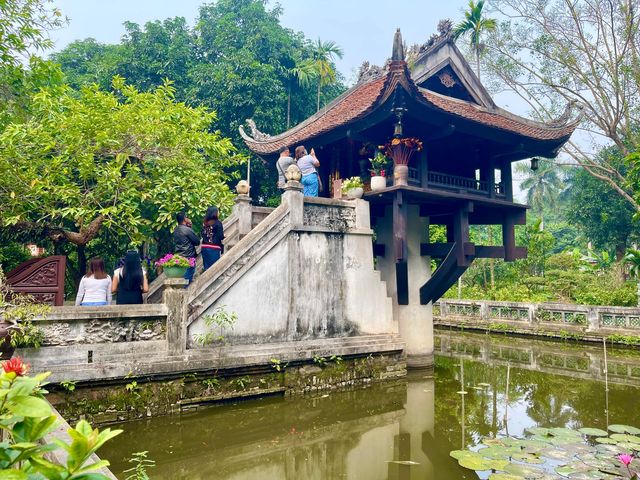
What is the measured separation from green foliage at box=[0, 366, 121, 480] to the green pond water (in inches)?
146

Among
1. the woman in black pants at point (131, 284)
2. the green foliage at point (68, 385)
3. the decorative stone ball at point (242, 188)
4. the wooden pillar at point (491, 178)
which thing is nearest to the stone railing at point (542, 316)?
the wooden pillar at point (491, 178)

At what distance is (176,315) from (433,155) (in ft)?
21.3

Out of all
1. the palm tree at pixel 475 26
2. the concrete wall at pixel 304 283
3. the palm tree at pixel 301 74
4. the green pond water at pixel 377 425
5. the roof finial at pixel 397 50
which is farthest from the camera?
the palm tree at pixel 301 74

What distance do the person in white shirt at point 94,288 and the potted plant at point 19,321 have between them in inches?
29.1

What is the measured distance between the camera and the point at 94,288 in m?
6.05

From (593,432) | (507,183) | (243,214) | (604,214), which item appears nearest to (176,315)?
(243,214)

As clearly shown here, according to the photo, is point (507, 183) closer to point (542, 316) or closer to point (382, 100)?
point (382, 100)

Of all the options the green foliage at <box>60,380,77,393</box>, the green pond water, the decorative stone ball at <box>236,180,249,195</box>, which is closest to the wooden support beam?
the green pond water

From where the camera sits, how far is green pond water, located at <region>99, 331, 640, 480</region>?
15.6ft

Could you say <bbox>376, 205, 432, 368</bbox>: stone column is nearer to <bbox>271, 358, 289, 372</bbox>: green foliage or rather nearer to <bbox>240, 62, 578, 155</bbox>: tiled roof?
<bbox>240, 62, 578, 155</bbox>: tiled roof

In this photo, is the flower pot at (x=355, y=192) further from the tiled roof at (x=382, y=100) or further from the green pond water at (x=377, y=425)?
the green pond water at (x=377, y=425)

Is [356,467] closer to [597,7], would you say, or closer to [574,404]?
[574,404]

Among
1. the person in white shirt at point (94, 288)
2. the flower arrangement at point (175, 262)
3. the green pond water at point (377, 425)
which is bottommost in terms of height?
the green pond water at point (377, 425)

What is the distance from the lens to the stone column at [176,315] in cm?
604
